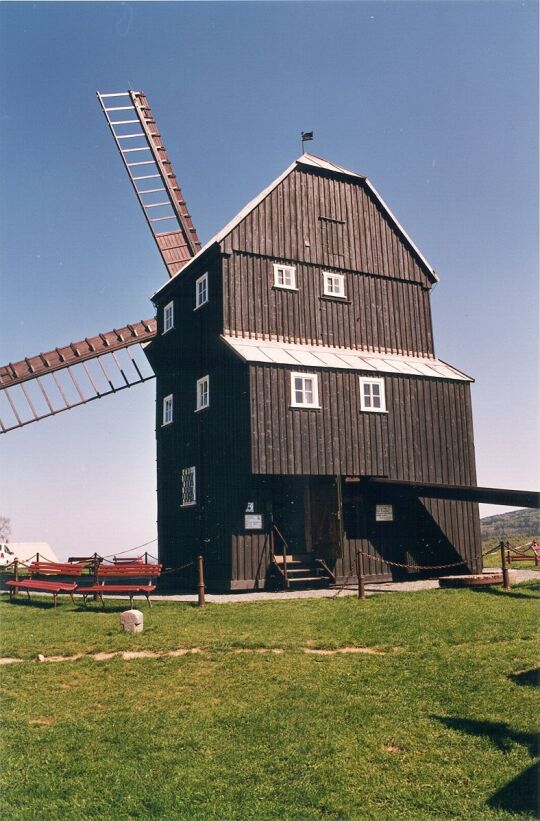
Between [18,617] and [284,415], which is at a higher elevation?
[284,415]

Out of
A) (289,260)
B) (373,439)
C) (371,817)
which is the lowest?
(371,817)

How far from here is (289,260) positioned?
1025 inches

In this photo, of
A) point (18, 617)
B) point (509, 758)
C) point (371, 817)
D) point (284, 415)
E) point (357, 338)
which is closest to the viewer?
point (371, 817)

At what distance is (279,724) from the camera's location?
345 inches

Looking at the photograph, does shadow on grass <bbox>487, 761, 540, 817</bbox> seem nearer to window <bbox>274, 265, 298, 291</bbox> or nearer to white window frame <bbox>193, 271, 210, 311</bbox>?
window <bbox>274, 265, 298, 291</bbox>

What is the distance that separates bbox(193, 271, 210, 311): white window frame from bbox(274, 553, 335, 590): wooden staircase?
9.54 meters

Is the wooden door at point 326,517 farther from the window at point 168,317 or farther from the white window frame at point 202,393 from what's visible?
the window at point 168,317

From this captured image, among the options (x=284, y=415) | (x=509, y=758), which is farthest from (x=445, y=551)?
(x=509, y=758)

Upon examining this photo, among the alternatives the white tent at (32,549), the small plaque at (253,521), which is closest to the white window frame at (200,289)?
the small plaque at (253,521)

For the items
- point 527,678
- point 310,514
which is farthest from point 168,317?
point 527,678

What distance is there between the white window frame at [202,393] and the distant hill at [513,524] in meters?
53.8

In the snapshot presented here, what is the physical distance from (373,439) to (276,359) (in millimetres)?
4452

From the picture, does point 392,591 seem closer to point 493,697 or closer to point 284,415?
point 284,415

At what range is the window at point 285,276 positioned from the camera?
25750mm
